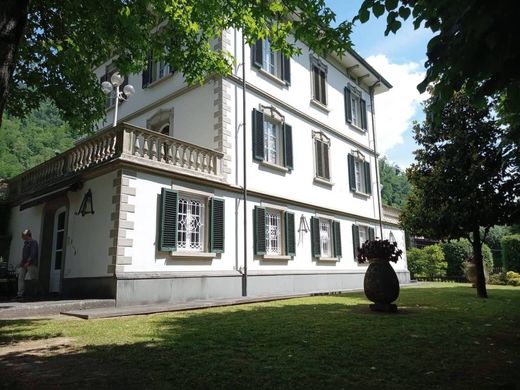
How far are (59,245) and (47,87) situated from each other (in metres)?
6.70

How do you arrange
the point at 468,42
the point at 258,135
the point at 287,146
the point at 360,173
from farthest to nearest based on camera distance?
the point at 360,173 < the point at 287,146 < the point at 258,135 < the point at 468,42

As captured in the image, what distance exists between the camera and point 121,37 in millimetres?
8328

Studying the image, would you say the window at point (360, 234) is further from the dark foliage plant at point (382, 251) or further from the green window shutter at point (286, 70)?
the dark foliage plant at point (382, 251)

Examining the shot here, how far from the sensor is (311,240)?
58.0ft

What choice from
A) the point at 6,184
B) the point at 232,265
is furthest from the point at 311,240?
the point at 6,184

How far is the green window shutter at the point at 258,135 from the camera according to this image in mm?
15367

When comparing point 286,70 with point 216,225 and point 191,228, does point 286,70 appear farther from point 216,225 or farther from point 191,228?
point 191,228

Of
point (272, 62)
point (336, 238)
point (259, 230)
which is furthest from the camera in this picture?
point (336, 238)

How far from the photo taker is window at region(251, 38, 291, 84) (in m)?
16.6

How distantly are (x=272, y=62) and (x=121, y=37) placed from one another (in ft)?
33.2

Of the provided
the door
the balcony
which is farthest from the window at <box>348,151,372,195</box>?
the door

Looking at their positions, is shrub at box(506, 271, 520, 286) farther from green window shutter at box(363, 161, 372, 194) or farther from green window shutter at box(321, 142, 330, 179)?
green window shutter at box(321, 142, 330, 179)

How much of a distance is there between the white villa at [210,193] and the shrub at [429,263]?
10.5 m

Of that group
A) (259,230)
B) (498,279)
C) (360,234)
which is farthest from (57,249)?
(498,279)
